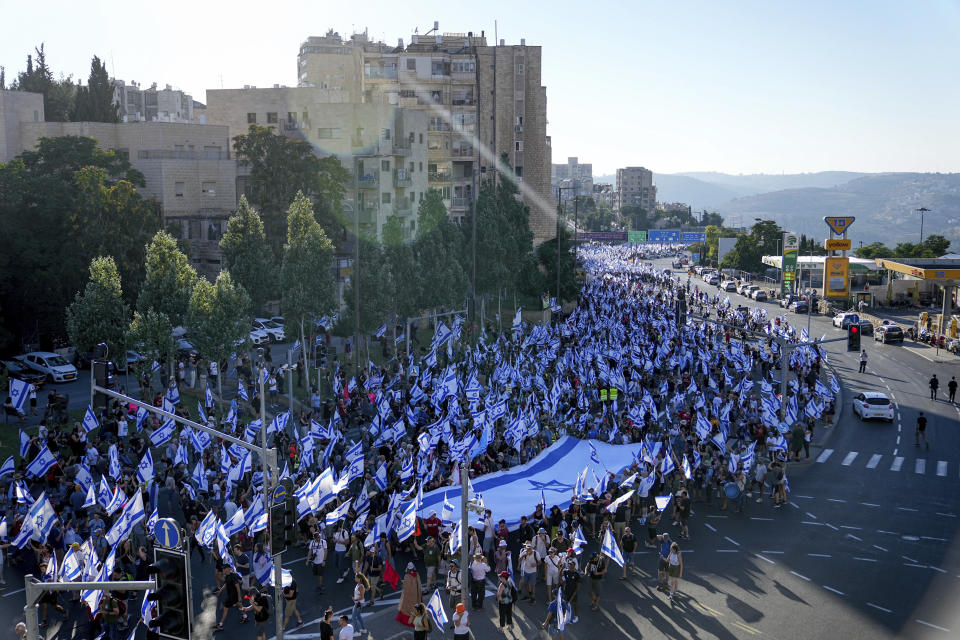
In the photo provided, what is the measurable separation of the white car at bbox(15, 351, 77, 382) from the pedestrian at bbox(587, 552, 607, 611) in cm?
3014

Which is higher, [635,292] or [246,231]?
[246,231]

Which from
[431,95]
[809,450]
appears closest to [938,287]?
[431,95]

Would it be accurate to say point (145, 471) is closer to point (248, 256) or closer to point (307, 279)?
point (307, 279)

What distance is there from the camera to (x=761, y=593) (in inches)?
755

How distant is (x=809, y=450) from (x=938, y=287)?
64.3 metres

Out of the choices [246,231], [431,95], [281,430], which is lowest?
[281,430]

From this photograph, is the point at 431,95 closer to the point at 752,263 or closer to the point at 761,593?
the point at 752,263

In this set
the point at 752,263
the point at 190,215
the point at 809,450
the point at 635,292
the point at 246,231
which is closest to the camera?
the point at 809,450

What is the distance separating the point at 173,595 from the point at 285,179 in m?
52.4

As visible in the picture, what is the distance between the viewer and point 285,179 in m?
58.8

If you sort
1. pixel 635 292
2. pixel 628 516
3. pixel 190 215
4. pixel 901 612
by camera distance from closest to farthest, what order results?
pixel 901 612
pixel 628 516
pixel 190 215
pixel 635 292

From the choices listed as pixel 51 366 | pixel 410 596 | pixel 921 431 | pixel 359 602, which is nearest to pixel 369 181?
pixel 51 366

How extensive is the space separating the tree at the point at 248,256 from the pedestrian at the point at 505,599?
29.3 m

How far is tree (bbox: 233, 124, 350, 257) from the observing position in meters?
58.8
